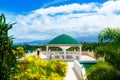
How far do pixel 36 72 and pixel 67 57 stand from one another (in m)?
21.8

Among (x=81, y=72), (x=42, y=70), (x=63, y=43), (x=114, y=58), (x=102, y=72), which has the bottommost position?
(x=81, y=72)

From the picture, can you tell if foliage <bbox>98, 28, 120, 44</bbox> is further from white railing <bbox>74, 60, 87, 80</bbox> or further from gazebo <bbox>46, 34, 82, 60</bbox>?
white railing <bbox>74, 60, 87, 80</bbox>

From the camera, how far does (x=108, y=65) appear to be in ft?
38.1

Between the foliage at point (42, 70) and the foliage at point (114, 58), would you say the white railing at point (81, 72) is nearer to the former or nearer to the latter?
the foliage at point (42, 70)

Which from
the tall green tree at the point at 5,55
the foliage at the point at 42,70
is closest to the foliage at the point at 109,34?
the foliage at the point at 42,70

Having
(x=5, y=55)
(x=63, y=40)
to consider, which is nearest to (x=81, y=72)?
(x=5, y=55)

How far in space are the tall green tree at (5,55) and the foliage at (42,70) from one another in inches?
14.8

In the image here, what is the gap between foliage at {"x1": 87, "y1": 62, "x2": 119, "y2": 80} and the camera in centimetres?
1137

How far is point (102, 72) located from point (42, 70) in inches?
79.9

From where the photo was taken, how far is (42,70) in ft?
37.0

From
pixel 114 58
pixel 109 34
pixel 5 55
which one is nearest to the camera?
pixel 5 55

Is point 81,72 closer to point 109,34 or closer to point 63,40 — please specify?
point 63,40

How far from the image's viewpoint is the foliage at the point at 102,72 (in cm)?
1137

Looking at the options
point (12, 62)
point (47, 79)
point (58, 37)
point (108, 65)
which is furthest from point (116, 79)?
point (58, 37)
